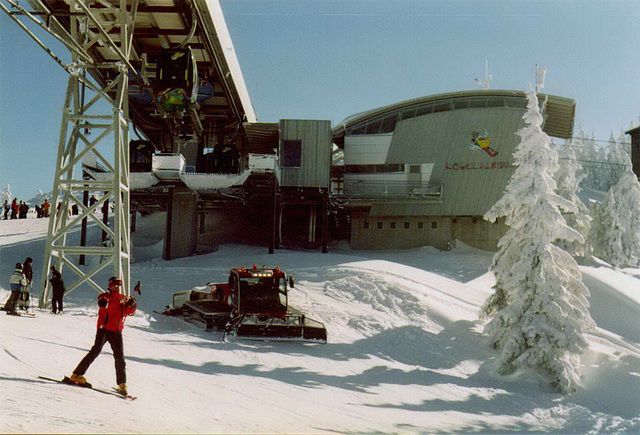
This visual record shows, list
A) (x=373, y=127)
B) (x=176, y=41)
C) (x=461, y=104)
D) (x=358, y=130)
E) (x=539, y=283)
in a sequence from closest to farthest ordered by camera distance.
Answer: (x=539, y=283), (x=176, y=41), (x=461, y=104), (x=373, y=127), (x=358, y=130)

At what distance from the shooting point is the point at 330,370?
44.3ft

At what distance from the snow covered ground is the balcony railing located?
1169 centimetres

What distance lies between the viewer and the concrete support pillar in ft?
104

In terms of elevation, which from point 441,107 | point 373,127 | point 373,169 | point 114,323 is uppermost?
point 441,107

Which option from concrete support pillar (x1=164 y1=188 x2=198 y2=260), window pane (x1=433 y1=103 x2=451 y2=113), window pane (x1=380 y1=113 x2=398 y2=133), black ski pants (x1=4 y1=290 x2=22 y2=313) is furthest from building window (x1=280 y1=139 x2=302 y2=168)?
black ski pants (x1=4 y1=290 x2=22 y2=313)

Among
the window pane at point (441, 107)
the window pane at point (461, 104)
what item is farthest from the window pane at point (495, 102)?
the window pane at point (441, 107)

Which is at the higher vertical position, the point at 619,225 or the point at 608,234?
the point at 619,225

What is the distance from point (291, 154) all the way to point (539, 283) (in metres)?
22.1

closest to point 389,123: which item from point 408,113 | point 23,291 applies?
point 408,113

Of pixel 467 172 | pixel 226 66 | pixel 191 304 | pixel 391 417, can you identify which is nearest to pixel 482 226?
pixel 467 172

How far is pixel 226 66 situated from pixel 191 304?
14.9 meters

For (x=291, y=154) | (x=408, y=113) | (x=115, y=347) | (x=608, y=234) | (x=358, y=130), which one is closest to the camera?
(x=115, y=347)

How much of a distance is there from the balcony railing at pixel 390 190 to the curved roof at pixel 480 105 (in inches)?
178

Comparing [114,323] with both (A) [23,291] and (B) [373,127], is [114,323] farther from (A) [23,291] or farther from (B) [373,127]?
(B) [373,127]
